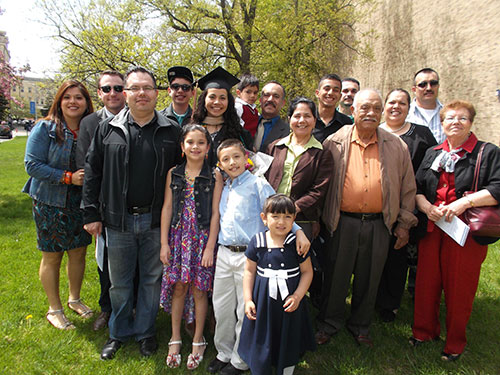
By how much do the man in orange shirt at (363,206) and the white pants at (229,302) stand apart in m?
0.98

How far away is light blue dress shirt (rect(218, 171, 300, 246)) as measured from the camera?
2.79 m

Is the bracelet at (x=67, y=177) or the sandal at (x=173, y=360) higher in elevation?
the bracelet at (x=67, y=177)

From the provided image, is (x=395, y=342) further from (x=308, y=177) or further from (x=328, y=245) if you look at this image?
(x=308, y=177)

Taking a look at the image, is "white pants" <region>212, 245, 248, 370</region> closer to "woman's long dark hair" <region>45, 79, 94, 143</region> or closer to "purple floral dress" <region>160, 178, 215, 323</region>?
"purple floral dress" <region>160, 178, 215, 323</region>

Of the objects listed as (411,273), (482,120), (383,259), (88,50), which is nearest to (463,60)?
(482,120)

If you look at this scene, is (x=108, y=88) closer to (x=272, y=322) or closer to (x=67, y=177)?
(x=67, y=177)

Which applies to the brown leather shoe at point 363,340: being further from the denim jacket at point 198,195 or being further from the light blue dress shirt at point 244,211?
the denim jacket at point 198,195

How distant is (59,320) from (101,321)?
450 millimetres

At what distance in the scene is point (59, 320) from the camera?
11.7ft

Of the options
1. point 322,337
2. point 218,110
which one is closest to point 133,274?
point 218,110

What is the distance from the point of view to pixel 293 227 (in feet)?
9.02

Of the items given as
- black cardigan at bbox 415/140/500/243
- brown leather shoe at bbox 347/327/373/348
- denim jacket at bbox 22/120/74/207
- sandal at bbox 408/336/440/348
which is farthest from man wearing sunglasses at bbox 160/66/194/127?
sandal at bbox 408/336/440/348

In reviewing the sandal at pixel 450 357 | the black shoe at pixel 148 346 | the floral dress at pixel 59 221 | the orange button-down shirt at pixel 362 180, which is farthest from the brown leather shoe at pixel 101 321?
the sandal at pixel 450 357

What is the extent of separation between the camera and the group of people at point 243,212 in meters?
2.65
